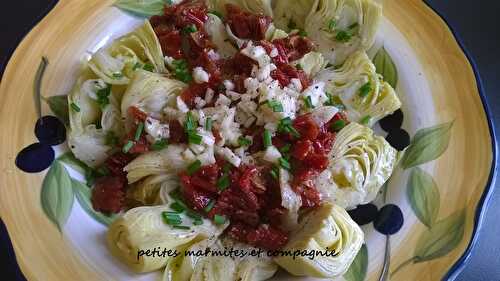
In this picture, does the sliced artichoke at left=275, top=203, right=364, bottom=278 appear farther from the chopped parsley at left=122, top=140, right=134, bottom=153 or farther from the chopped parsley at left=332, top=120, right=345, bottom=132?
the chopped parsley at left=122, top=140, right=134, bottom=153

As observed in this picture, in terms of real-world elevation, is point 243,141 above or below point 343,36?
Answer: below

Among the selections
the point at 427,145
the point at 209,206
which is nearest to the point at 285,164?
the point at 209,206

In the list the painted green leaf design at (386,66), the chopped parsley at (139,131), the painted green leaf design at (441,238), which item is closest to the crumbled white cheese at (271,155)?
the chopped parsley at (139,131)

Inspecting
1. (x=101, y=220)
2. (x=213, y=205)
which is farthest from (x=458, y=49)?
(x=101, y=220)

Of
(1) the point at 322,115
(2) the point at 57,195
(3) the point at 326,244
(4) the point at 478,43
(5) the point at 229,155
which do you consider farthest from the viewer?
(4) the point at 478,43

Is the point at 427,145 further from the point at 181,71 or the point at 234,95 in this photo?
the point at 181,71

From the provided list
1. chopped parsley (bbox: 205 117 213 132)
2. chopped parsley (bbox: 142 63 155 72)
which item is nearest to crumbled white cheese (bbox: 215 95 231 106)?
chopped parsley (bbox: 205 117 213 132)

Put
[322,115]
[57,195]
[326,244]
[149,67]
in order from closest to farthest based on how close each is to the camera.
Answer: [326,244]
[57,195]
[322,115]
[149,67]
